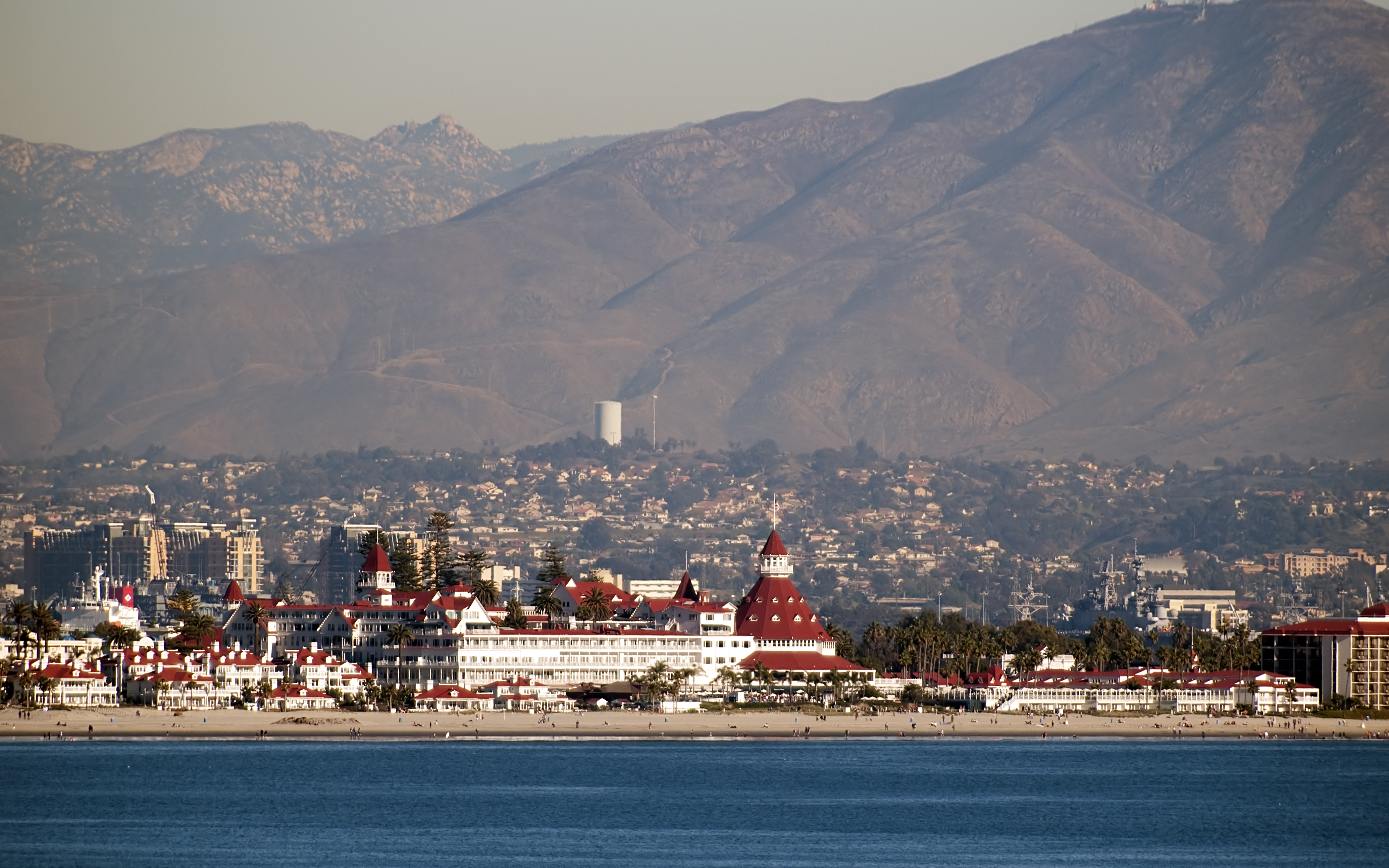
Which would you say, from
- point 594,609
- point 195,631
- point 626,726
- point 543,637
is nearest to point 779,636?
point 594,609

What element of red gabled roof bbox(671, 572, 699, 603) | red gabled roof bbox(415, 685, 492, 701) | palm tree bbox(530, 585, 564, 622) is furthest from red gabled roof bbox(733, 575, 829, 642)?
red gabled roof bbox(415, 685, 492, 701)

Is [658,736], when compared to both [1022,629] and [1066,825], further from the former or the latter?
[1022,629]

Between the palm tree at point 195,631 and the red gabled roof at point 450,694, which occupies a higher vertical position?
the palm tree at point 195,631

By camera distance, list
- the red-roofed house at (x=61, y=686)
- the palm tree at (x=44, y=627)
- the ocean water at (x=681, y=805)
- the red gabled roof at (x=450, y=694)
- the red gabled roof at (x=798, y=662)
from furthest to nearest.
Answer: the red gabled roof at (x=798, y=662) < the red gabled roof at (x=450, y=694) < the palm tree at (x=44, y=627) < the red-roofed house at (x=61, y=686) < the ocean water at (x=681, y=805)

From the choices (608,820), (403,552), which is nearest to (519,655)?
(403,552)

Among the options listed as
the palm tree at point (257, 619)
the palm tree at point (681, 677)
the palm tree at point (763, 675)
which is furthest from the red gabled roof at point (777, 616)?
the palm tree at point (257, 619)

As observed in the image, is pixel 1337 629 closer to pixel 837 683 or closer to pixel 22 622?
pixel 837 683

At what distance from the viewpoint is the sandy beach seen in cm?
13212

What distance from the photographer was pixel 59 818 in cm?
9556

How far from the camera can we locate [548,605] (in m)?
163

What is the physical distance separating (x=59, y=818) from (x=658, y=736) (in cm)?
4434

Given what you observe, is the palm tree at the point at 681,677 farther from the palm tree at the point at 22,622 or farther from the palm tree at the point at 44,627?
the palm tree at the point at 22,622

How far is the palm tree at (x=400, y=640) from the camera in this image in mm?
150000

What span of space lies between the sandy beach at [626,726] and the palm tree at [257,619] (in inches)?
609
